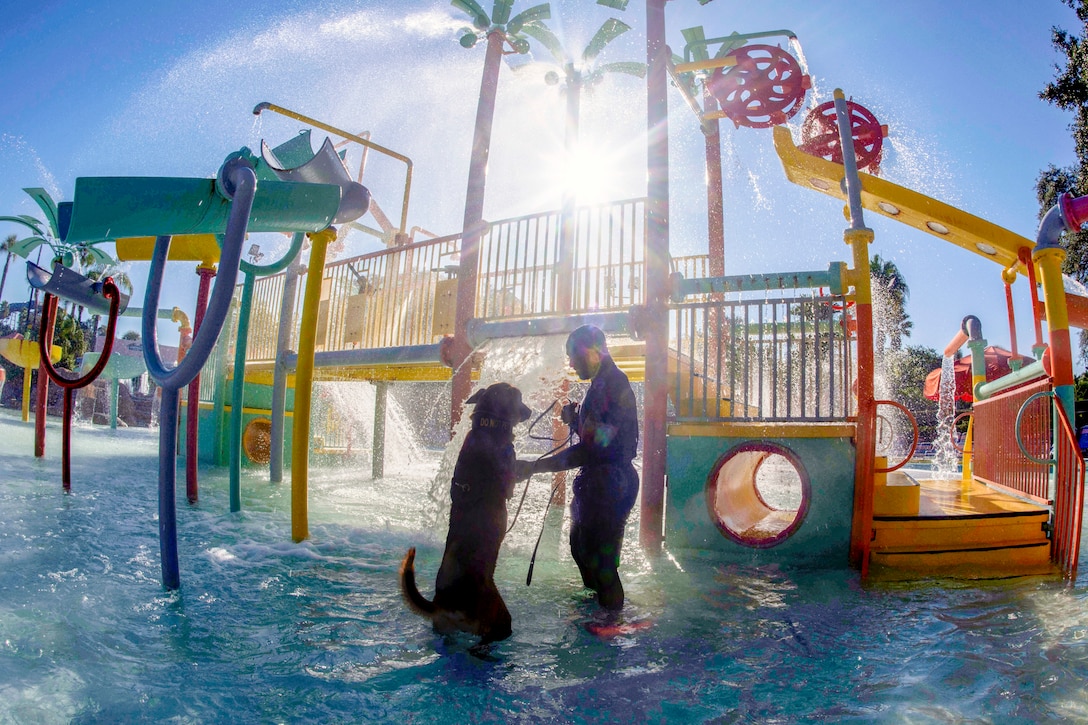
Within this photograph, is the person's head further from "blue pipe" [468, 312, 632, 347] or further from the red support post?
"blue pipe" [468, 312, 632, 347]

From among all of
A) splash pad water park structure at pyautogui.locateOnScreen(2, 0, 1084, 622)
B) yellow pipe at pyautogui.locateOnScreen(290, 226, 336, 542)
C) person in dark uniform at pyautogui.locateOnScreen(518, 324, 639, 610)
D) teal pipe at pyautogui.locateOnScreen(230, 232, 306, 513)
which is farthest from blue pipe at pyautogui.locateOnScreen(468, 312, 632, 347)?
yellow pipe at pyautogui.locateOnScreen(290, 226, 336, 542)

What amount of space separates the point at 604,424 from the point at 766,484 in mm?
10175

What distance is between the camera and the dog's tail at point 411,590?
2.55 meters

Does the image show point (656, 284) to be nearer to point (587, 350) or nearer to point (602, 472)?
point (587, 350)

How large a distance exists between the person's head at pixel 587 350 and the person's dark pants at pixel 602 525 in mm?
598

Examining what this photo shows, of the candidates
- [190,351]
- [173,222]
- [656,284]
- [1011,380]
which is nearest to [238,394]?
[173,222]

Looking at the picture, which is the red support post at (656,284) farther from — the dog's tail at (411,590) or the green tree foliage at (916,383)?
the green tree foliage at (916,383)

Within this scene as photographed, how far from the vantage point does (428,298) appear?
771cm

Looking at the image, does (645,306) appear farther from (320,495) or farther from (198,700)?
(320,495)

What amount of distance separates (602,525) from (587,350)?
39.7 inches

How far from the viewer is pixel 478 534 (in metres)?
2.74

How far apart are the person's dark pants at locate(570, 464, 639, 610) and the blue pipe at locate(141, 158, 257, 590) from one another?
2121 mm

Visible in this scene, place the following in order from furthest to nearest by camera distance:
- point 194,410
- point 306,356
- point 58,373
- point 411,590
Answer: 1. point 194,410
2. point 58,373
3. point 306,356
4. point 411,590

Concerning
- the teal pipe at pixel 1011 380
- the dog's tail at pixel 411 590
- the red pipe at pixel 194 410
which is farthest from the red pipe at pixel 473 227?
the teal pipe at pixel 1011 380
